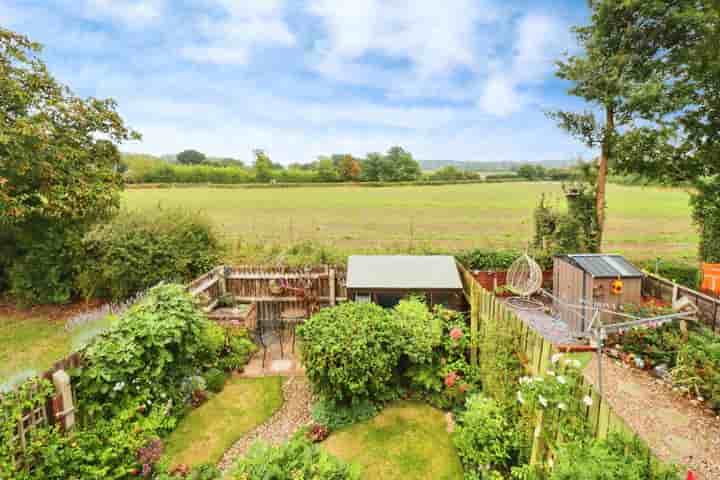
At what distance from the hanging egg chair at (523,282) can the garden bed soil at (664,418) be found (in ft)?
8.12

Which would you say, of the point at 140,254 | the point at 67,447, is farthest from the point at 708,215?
the point at 140,254

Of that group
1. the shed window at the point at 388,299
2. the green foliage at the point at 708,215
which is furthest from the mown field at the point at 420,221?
the shed window at the point at 388,299

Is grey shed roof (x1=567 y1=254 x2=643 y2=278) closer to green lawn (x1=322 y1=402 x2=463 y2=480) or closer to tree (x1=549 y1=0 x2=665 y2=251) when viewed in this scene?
tree (x1=549 y1=0 x2=665 y2=251)

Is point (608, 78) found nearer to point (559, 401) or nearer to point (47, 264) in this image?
point (559, 401)

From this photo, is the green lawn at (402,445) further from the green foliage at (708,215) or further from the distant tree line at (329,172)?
the distant tree line at (329,172)

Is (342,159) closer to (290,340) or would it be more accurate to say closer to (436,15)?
(436,15)

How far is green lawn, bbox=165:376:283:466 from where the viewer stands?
417 centimetres

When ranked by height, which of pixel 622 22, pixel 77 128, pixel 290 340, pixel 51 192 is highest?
pixel 622 22

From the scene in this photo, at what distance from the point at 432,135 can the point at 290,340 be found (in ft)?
103

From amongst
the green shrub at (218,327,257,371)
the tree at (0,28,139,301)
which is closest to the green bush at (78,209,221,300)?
the tree at (0,28,139,301)

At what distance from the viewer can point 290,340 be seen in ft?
24.3

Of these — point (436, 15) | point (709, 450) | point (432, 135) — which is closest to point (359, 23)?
point (436, 15)

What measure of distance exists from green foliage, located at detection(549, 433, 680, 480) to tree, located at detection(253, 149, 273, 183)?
1774 inches

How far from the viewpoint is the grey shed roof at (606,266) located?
6906 millimetres
